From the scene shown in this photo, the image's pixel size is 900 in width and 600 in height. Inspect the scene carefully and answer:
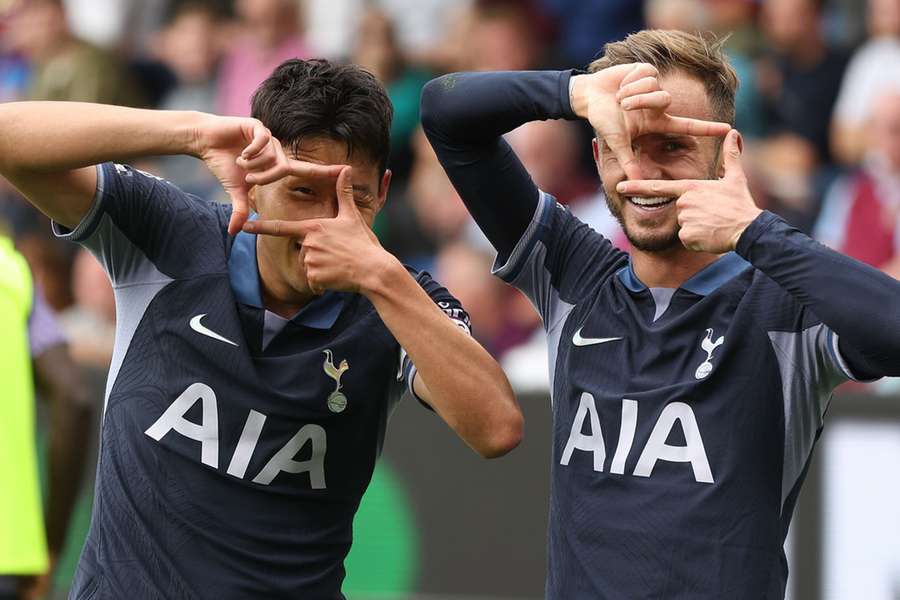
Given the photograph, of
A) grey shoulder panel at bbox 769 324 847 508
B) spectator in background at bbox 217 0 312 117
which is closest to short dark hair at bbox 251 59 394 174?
grey shoulder panel at bbox 769 324 847 508

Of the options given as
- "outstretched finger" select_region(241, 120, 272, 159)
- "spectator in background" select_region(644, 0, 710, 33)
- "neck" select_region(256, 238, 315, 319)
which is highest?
"spectator in background" select_region(644, 0, 710, 33)

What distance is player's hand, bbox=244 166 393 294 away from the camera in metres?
3.24

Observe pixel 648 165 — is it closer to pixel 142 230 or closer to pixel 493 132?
pixel 493 132

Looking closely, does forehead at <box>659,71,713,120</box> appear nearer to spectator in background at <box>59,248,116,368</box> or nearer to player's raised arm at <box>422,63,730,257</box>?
player's raised arm at <box>422,63,730,257</box>

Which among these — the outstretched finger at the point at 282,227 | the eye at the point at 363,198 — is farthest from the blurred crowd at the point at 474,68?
the outstretched finger at the point at 282,227

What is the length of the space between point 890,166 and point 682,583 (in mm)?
4679

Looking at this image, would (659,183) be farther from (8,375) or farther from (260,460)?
(8,375)

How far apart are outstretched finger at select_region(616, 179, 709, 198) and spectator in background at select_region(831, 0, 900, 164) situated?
4.56 metres

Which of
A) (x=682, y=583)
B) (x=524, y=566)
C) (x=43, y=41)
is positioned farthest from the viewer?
(x=43, y=41)

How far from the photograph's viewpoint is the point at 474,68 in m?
8.79

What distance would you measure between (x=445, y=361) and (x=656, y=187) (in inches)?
25.2

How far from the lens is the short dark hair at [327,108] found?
341 cm

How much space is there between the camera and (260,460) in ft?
11.1

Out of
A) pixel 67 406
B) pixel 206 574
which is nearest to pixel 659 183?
pixel 206 574
